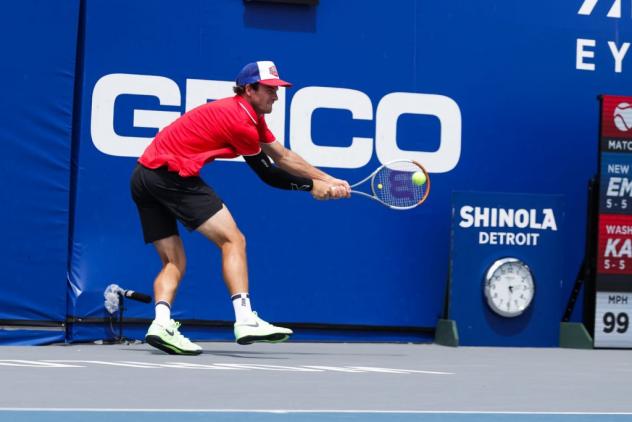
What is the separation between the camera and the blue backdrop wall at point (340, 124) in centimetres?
872

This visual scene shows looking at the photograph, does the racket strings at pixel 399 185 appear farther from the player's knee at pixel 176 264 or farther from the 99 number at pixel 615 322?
the 99 number at pixel 615 322

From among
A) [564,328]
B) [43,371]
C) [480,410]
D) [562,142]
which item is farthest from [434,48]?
[480,410]

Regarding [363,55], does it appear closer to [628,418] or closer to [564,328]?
[564,328]

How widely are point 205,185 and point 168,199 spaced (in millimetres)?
223

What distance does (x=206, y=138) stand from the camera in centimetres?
748

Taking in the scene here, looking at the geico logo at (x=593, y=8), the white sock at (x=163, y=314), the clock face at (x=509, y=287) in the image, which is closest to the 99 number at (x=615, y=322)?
the clock face at (x=509, y=287)

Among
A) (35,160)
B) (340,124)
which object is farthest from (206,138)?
(340,124)

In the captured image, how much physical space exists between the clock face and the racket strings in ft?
3.94

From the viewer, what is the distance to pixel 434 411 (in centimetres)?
464

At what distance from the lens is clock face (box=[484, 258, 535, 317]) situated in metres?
9.21

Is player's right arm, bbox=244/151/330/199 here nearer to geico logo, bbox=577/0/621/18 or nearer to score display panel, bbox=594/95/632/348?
score display panel, bbox=594/95/632/348

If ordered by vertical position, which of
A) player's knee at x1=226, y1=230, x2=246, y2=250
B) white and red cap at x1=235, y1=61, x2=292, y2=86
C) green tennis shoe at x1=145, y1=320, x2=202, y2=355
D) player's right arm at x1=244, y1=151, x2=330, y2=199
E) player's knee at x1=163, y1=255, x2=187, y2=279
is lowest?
green tennis shoe at x1=145, y1=320, x2=202, y2=355

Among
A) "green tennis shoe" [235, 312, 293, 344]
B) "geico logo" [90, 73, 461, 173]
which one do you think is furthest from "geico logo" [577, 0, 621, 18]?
→ "green tennis shoe" [235, 312, 293, 344]

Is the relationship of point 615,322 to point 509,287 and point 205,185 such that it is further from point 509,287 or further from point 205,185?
point 205,185
